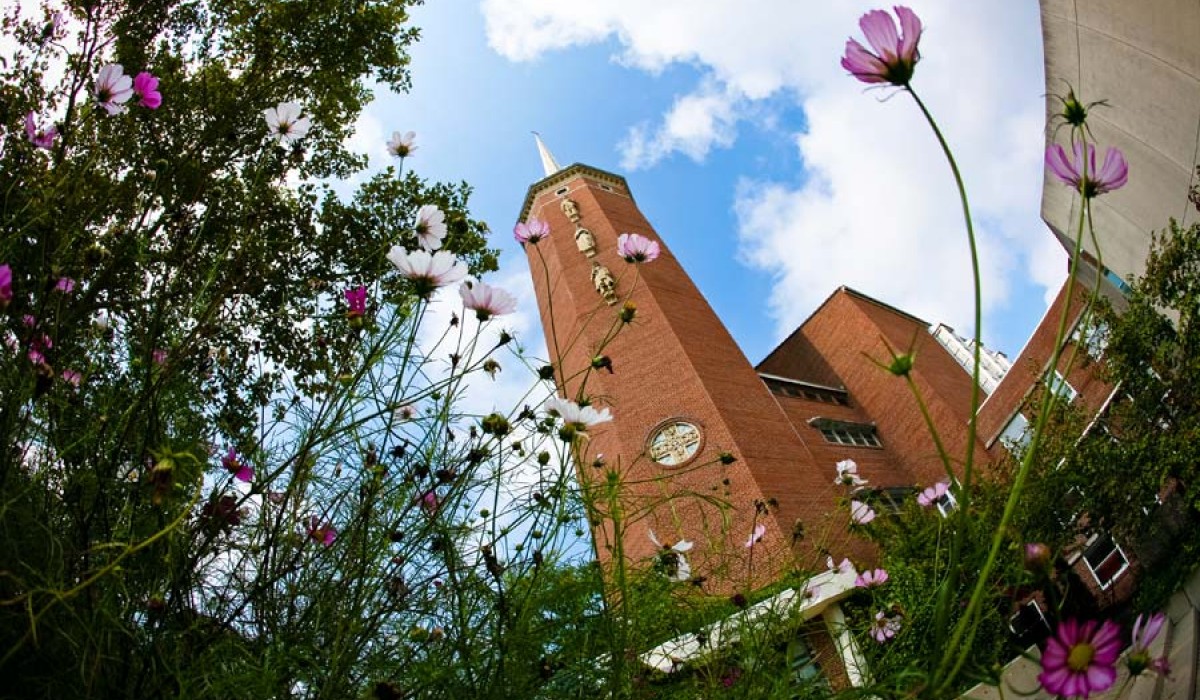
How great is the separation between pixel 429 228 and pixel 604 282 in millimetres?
14060

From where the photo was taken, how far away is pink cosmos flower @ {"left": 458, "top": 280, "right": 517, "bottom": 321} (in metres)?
1.75

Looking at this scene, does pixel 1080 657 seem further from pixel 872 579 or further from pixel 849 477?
pixel 849 477

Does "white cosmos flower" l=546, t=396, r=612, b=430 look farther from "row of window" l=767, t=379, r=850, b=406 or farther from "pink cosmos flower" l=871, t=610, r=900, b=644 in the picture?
"row of window" l=767, t=379, r=850, b=406

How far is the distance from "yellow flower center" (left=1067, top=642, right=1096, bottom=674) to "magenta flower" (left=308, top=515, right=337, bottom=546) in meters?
1.50

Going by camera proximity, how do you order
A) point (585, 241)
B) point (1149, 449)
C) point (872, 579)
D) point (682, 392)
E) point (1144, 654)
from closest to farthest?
point (1144, 654) → point (872, 579) → point (1149, 449) → point (682, 392) → point (585, 241)

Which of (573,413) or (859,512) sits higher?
(573,413)

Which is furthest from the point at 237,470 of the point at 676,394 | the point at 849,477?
the point at 676,394

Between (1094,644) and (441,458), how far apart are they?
1.47 metres

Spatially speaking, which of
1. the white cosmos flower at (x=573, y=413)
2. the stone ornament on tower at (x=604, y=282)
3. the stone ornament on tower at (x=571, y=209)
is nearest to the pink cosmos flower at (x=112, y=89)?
the white cosmos flower at (x=573, y=413)

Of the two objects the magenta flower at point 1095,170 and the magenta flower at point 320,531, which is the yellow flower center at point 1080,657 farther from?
the magenta flower at point 320,531

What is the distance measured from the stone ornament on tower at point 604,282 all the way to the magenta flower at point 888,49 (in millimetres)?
14044

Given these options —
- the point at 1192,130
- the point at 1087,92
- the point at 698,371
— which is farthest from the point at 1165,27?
the point at 698,371

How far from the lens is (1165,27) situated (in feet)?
27.9

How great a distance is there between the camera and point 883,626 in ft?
7.14
